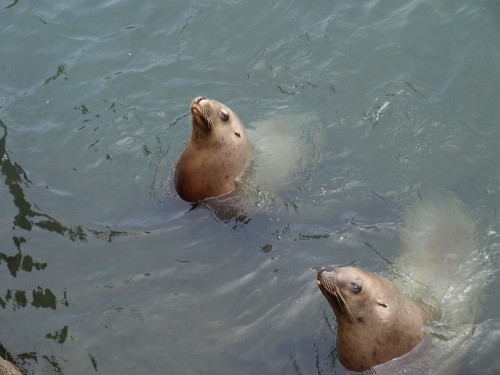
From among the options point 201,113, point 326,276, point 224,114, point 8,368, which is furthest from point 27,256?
point 326,276

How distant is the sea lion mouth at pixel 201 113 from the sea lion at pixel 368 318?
242 centimetres

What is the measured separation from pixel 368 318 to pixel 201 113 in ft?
9.47

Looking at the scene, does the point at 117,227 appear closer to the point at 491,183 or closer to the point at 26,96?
the point at 26,96

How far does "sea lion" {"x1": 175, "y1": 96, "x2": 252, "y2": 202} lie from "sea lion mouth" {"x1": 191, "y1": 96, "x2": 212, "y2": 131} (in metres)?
0.01

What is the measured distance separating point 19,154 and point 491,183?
5821 mm

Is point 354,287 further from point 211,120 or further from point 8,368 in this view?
point 8,368

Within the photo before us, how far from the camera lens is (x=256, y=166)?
8.62 metres

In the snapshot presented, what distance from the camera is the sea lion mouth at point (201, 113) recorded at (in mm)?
7824

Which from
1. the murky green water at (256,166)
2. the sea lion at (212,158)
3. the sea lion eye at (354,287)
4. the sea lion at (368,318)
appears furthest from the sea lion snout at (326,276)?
the sea lion at (212,158)

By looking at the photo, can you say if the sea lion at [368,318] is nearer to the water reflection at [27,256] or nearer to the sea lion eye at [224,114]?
the water reflection at [27,256]

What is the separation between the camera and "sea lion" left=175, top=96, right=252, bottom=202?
819cm

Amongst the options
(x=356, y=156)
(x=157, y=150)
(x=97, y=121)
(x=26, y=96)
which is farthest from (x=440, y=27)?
(x=26, y=96)

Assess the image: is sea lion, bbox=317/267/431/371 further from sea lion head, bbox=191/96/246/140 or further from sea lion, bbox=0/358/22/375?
sea lion, bbox=0/358/22/375

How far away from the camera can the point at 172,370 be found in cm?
680
